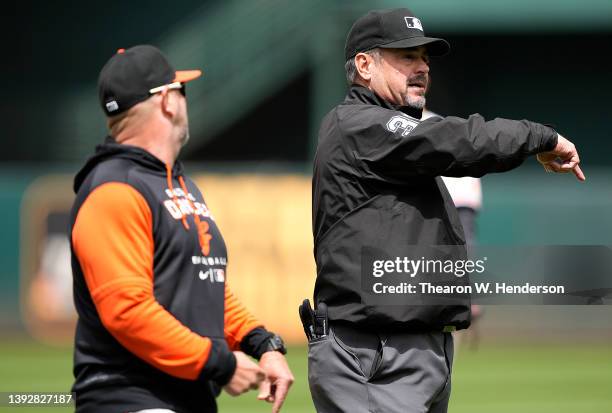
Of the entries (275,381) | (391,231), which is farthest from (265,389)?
(391,231)

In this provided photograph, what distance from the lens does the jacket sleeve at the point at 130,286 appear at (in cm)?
369

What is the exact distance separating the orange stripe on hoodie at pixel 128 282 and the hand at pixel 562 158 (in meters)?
1.69

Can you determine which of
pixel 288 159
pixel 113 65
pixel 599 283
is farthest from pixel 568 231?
pixel 113 65

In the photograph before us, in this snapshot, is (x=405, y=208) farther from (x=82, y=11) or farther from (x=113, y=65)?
(x=82, y=11)

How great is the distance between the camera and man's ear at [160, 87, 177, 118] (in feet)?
13.0

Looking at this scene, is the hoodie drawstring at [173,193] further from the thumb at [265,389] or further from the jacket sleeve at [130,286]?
the thumb at [265,389]

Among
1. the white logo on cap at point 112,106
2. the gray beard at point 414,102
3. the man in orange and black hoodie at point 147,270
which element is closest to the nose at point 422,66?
the gray beard at point 414,102

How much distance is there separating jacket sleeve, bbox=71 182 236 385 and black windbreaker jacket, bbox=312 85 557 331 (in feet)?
3.26

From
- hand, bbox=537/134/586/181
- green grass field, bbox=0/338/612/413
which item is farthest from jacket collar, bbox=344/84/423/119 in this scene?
green grass field, bbox=0/338/612/413

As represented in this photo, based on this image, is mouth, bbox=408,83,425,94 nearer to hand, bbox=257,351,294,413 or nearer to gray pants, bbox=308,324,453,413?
gray pants, bbox=308,324,453,413

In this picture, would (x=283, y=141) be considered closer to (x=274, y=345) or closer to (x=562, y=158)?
(x=562, y=158)

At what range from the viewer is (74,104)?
71.6 feet

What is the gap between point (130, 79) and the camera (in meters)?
3.94

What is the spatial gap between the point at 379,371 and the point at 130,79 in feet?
5.05
